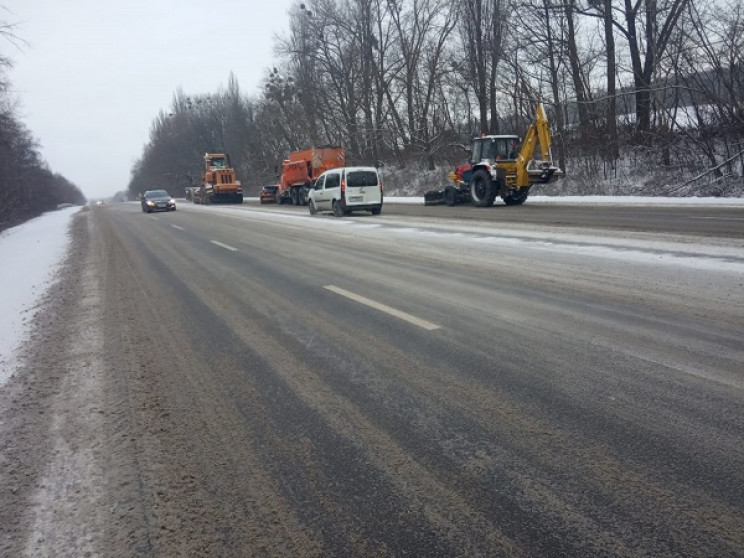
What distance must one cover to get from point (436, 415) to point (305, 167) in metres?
32.1

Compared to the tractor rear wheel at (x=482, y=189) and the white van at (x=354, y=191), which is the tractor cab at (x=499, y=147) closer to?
the tractor rear wheel at (x=482, y=189)

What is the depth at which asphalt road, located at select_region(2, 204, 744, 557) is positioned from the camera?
7.54ft

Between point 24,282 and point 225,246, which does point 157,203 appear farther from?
point 24,282

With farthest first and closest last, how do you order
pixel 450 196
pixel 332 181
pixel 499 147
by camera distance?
pixel 450 196 → pixel 332 181 → pixel 499 147

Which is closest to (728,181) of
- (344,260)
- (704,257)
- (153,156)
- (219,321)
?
(704,257)

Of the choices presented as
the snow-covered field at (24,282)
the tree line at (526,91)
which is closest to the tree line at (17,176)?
the snow-covered field at (24,282)

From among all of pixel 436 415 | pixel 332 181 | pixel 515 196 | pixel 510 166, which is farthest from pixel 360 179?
pixel 436 415

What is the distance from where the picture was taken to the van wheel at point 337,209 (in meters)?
21.4

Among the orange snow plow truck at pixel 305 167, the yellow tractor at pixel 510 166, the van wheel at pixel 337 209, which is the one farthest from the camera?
the orange snow plow truck at pixel 305 167

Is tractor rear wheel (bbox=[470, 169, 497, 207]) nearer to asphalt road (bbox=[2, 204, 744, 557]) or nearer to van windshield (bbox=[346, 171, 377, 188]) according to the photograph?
van windshield (bbox=[346, 171, 377, 188])

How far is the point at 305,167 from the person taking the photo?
34.0 metres

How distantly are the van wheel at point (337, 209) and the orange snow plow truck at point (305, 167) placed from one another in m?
10.9

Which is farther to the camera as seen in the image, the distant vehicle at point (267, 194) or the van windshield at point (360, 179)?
the distant vehicle at point (267, 194)

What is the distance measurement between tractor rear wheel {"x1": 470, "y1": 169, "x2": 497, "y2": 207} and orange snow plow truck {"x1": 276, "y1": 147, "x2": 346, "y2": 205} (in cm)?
1387
